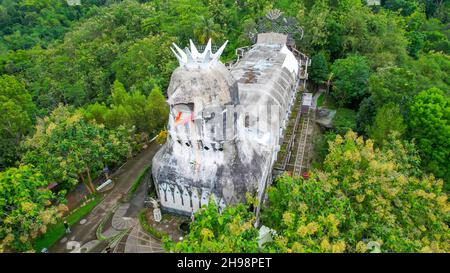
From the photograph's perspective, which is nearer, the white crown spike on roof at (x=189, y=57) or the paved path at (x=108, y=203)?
the white crown spike on roof at (x=189, y=57)

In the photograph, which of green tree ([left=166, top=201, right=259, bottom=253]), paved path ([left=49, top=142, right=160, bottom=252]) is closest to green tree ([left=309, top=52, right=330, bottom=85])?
A: paved path ([left=49, top=142, right=160, bottom=252])

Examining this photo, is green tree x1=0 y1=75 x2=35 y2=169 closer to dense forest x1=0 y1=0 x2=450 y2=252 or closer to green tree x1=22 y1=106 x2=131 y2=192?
dense forest x1=0 y1=0 x2=450 y2=252

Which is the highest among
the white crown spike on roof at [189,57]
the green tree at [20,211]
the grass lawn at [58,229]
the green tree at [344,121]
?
the white crown spike on roof at [189,57]

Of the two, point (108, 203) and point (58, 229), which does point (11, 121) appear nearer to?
point (58, 229)

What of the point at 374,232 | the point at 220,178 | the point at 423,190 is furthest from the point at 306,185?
the point at 423,190

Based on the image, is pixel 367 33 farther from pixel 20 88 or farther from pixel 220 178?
pixel 20 88

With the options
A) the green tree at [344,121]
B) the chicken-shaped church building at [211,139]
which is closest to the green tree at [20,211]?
the chicken-shaped church building at [211,139]

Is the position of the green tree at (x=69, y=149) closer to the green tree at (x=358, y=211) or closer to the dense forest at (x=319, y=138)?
the dense forest at (x=319, y=138)
